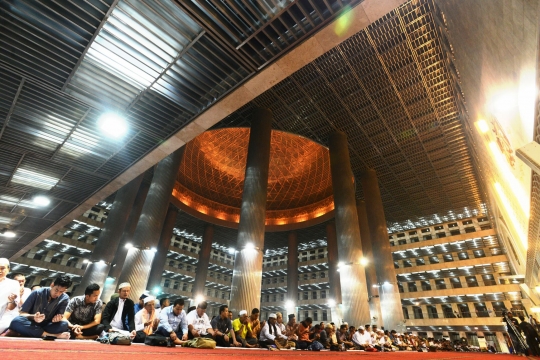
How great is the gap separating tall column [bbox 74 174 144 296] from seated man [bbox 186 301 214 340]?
43.0ft

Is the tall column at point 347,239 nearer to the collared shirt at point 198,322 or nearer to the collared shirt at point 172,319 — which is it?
the collared shirt at point 198,322

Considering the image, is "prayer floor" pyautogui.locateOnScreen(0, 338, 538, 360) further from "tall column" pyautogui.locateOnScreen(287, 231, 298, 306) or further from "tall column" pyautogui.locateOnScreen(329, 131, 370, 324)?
"tall column" pyautogui.locateOnScreen(287, 231, 298, 306)

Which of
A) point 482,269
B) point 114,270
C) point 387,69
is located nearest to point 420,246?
point 482,269

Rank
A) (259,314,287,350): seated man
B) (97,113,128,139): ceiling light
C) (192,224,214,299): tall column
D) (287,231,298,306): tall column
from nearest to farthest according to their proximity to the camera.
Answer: (97,113,128,139): ceiling light → (259,314,287,350): seated man → (192,224,214,299): tall column → (287,231,298,306): tall column

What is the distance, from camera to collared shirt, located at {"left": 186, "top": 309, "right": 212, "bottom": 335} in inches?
237

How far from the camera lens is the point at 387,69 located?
561 inches

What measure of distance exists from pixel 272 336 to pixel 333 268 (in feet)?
73.5

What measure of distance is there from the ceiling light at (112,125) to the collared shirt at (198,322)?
4.83 metres

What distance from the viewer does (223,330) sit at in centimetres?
671

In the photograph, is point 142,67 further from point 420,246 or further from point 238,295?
point 420,246

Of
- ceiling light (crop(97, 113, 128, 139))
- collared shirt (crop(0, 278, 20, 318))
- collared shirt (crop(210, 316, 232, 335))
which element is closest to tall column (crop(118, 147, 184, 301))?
collared shirt (crop(210, 316, 232, 335))

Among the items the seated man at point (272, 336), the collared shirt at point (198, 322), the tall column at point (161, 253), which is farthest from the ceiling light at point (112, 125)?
the tall column at point (161, 253)

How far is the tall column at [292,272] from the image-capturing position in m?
30.5

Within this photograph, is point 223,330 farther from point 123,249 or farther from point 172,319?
point 123,249
